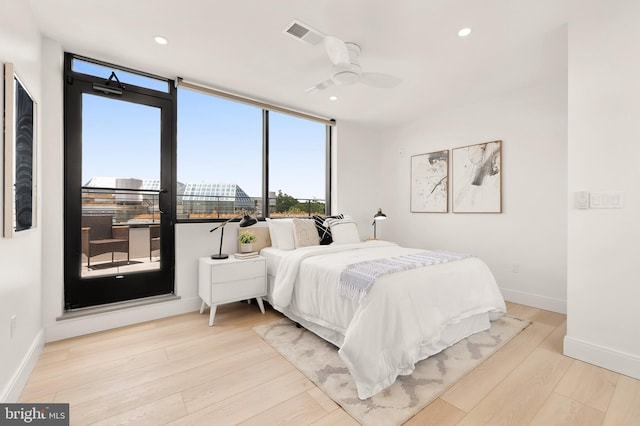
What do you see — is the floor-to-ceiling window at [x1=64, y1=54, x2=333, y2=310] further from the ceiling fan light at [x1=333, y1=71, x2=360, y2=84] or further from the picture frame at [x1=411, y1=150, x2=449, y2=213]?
the picture frame at [x1=411, y1=150, x2=449, y2=213]

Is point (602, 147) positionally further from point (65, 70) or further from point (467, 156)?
point (65, 70)

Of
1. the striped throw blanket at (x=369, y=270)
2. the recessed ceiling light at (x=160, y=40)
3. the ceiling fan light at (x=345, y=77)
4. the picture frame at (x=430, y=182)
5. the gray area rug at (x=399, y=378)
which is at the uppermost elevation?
the recessed ceiling light at (x=160, y=40)

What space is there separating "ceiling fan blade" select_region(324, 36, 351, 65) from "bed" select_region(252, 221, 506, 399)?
5.31 feet

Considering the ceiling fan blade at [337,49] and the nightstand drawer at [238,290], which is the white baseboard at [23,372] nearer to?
the nightstand drawer at [238,290]

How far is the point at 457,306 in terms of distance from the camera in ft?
7.39

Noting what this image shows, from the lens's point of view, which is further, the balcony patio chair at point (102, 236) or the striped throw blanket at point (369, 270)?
the balcony patio chair at point (102, 236)

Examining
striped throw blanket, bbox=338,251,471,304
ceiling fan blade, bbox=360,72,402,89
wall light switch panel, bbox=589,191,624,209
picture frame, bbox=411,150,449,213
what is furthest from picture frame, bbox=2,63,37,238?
picture frame, bbox=411,150,449,213

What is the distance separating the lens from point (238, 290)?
2.93 meters

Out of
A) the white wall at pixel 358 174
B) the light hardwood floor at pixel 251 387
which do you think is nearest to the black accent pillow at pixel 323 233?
the white wall at pixel 358 174

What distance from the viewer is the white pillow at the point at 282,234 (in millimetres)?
3342

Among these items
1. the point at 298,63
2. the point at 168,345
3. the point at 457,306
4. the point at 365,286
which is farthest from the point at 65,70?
→ the point at 457,306

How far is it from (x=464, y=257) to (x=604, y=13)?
205 cm

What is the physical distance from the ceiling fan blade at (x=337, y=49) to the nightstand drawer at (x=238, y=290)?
226cm

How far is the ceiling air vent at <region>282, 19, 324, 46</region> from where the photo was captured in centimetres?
203
